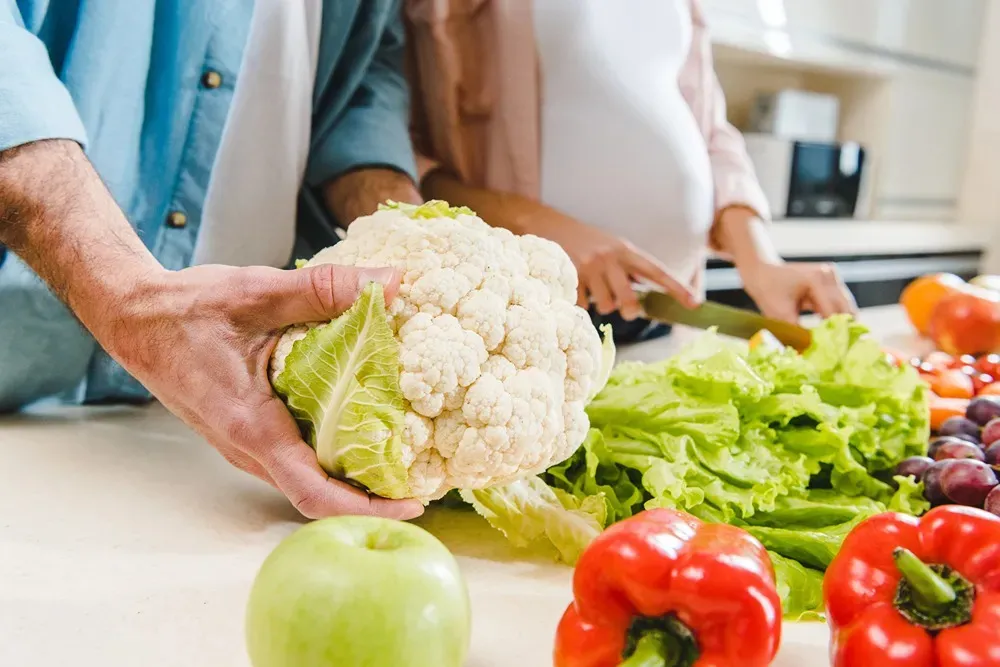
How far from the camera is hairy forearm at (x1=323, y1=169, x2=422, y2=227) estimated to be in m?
1.04

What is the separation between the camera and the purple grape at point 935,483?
0.73 m

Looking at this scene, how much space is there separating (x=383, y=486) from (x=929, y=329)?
132 cm

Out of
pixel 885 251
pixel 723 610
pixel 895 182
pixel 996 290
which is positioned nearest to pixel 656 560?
pixel 723 610

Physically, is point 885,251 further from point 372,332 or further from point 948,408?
point 372,332

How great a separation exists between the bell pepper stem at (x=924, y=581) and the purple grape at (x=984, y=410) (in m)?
0.48

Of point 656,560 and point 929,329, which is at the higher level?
point 656,560

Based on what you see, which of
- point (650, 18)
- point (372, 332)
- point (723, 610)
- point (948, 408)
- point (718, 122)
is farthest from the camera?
point (718, 122)

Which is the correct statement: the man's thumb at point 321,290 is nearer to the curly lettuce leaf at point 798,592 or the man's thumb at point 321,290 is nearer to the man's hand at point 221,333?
the man's hand at point 221,333

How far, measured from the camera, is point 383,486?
24.1 inches

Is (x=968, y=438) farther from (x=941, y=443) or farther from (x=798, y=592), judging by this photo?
(x=798, y=592)

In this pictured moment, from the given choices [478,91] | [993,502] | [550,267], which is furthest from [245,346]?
[478,91]

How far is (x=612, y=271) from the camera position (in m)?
1.17

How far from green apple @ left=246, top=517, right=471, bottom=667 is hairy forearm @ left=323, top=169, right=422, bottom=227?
0.65m

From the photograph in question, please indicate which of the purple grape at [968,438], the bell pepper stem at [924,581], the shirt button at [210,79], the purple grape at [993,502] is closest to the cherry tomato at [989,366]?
the purple grape at [968,438]
